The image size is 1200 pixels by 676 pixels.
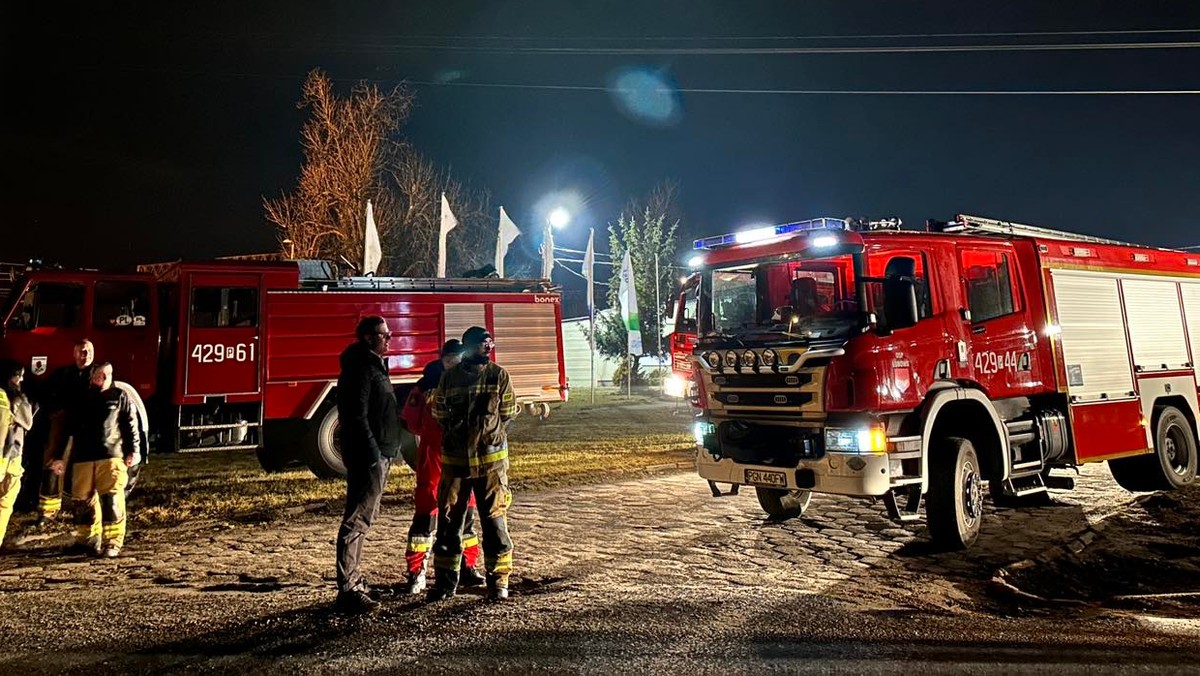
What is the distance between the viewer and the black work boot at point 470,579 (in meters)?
4.84

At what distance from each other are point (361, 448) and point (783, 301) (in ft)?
13.6

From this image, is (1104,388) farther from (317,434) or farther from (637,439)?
(317,434)

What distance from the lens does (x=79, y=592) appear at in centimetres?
476

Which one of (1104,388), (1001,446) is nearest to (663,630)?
(1001,446)

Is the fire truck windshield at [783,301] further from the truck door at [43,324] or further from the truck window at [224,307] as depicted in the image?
the truck door at [43,324]

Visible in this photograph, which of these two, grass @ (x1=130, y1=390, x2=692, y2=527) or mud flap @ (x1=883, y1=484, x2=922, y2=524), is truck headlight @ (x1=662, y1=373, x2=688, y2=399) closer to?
grass @ (x1=130, y1=390, x2=692, y2=527)

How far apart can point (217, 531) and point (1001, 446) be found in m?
7.32

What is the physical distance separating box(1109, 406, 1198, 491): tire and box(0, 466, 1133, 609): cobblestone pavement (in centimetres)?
63

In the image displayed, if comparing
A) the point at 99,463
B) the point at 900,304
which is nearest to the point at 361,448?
the point at 99,463

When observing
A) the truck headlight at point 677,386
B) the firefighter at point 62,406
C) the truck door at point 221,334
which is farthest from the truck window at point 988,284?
the truck door at point 221,334

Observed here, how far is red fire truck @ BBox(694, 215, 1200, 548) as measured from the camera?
5.57 metres

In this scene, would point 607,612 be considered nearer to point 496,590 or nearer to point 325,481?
point 496,590

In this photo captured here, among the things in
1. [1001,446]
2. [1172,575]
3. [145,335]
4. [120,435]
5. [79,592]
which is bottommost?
[1172,575]

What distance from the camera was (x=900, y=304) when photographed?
5.67 metres
